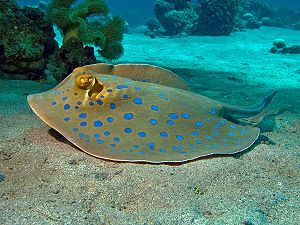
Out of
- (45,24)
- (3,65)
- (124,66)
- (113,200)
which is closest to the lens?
(113,200)

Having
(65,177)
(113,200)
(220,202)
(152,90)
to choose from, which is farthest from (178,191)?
(152,90)

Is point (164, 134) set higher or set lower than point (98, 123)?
lower

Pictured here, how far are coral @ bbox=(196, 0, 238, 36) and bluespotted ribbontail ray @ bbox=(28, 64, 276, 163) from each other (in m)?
16.6

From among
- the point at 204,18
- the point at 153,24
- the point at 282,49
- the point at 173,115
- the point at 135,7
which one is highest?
the point at 173,115

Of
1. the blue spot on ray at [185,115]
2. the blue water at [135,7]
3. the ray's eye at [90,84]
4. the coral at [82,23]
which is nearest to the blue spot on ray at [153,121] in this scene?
the blue spot on ray at [185,115]

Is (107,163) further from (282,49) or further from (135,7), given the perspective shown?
(135,7)

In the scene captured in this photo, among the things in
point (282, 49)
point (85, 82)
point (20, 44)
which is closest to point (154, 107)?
point (85, 82)

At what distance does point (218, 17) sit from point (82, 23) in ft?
48.6

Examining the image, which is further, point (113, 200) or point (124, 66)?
point (124, 66)

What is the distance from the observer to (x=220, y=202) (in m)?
2.57

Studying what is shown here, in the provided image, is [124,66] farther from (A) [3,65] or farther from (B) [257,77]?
(B) [257,77]

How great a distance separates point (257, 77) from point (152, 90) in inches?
245

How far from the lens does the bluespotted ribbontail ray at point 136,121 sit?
117 inches

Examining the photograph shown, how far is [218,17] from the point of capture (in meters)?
19.2
